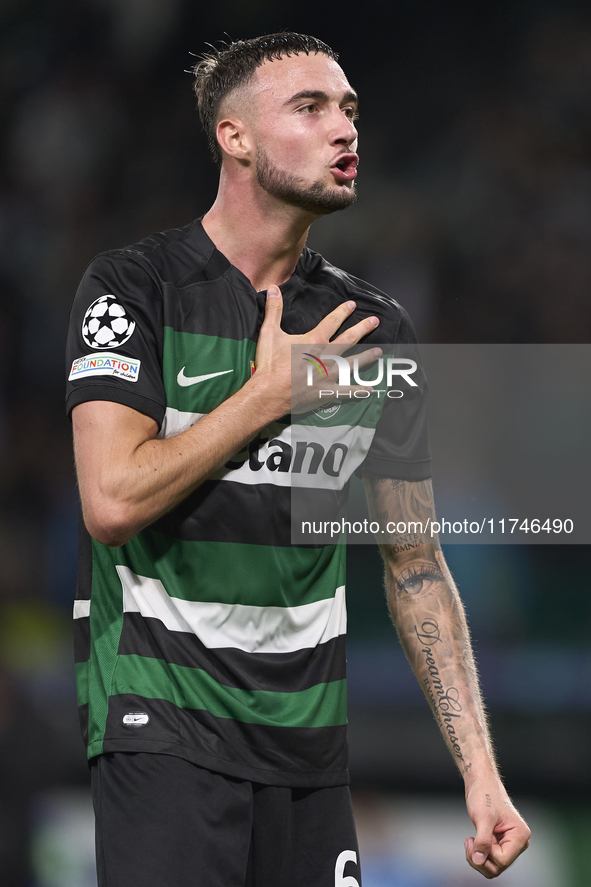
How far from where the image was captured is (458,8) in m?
4.33

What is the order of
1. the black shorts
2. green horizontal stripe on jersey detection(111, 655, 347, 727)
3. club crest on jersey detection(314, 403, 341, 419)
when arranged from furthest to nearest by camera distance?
1. club crest on jersey detection(314, 403, 341, 419)
2. green horizontal stripe on jersey detection(111, 655, 347, 727)
3. the black shorts

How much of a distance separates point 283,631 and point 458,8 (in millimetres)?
3428

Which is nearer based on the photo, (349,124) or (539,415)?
(349,124)

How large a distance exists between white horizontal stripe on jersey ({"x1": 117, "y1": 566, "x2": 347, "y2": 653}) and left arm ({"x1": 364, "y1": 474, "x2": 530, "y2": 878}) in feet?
0.93

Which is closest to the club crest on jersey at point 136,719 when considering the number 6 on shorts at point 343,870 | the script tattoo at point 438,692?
the number 6 on shorts at point 343,870

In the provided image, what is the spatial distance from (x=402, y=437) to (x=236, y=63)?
986 millimetres

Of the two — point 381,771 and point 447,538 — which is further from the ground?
point 447,538

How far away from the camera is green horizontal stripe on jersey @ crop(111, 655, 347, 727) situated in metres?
1.83

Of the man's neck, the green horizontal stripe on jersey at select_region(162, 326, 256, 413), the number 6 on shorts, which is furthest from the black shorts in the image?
the man's neck

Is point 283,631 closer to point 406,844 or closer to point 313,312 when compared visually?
point 313,312

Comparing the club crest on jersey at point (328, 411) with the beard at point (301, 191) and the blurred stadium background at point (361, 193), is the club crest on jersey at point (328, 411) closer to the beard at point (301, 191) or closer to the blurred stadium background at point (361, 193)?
the beard at point (301, 191)

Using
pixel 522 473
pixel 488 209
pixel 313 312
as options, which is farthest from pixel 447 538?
pixel 313 312

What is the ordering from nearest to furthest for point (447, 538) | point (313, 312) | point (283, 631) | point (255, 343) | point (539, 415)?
1. point (283, 631)
2. point (255, 343)
3. point (313, 312)
4. point (447, 538)
5. point (539, 415)

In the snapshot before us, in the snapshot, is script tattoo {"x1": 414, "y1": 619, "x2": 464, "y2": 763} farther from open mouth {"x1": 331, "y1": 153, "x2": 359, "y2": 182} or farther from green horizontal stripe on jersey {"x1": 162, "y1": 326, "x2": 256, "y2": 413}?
open mouth {"x1": 331, "y1": 153, "x2": 359, "y2": 182}
